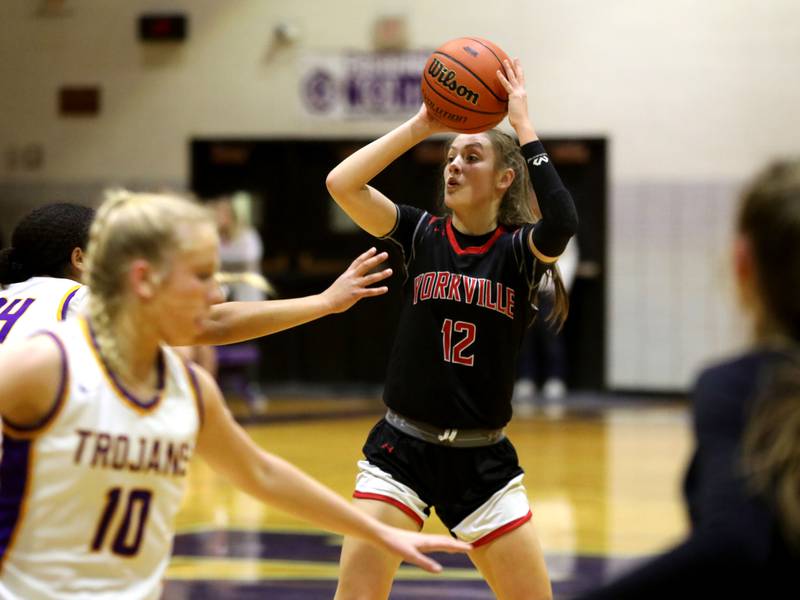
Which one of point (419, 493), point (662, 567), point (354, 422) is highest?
point (662, 567)

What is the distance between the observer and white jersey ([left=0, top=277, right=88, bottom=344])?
3.30 metres

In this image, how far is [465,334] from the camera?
388cm

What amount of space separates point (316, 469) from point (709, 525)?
7007 mm

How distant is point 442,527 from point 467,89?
3.39 m

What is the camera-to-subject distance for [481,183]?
13.3 ft

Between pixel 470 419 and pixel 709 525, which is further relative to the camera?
pixel 470 419

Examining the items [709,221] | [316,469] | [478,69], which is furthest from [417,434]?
[709,221]

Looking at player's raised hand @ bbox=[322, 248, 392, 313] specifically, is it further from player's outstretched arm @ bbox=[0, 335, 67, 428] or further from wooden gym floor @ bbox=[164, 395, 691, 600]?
wooden gym floor @ bbox=[164, 395, 691, 600]

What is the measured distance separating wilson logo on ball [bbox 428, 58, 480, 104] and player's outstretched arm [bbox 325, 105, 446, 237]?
14 centimetres

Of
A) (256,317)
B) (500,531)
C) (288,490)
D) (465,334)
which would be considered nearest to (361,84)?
(465,334)

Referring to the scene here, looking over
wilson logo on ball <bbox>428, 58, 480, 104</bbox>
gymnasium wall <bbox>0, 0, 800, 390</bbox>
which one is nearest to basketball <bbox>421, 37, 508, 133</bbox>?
wilson logo on ball <bbox>428, 58, 480, 104</bbox>

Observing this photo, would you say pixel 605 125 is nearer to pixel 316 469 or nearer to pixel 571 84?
pixel 571 84

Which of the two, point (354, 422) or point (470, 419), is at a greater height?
point (470, 419)

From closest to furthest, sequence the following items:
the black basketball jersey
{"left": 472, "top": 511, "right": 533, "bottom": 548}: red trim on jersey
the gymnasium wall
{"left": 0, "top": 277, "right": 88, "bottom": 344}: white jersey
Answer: {"left": 0, "top": 277, "right": 88, "bottom": 344}: white jersey
{"left": 472, "top": 511, "right": 533, "bottom": 548}: red trim on jersey
the black basketball jersey
the gymnasium wall
